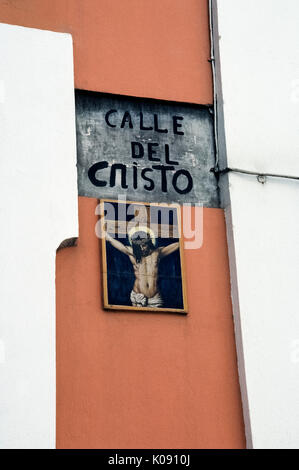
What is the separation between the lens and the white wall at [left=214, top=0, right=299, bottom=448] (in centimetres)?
778

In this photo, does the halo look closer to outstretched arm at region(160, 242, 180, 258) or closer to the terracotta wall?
outstretched arm at region(160, 242, 180, 258)

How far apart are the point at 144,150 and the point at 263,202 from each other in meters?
1.13

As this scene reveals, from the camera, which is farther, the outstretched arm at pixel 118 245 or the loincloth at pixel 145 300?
the outstretched arm at pixel 118 245

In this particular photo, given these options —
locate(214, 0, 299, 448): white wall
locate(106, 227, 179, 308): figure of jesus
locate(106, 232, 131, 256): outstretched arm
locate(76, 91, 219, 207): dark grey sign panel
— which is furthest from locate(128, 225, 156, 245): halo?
locate(214, 0, 299, 448): white wall

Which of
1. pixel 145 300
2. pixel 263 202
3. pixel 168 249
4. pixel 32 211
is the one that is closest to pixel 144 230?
pixel 168 249

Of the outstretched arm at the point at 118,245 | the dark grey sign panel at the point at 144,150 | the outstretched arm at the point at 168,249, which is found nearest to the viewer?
the outstretched arm at the point at 118,245

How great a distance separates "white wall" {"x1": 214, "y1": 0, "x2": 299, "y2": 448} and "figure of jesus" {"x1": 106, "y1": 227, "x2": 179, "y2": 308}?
2.22ft

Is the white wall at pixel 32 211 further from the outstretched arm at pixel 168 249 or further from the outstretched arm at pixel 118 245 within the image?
the outstretched arm at pixel 168 249

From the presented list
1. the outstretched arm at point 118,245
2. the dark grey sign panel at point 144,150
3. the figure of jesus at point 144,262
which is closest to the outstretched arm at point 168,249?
the figure of jesus at point 144,262

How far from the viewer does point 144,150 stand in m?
8.38

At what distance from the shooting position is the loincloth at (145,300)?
7781 mm

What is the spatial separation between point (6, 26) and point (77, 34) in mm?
686

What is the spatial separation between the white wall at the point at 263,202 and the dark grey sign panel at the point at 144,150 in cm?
20
